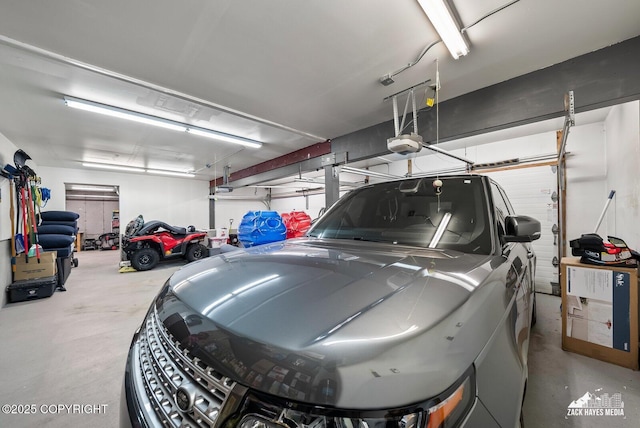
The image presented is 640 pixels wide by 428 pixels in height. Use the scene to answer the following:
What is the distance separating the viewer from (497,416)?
68cm

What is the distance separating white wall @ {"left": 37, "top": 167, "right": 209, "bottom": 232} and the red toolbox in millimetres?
6229

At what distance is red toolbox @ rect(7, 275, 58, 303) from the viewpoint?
3.95 metres

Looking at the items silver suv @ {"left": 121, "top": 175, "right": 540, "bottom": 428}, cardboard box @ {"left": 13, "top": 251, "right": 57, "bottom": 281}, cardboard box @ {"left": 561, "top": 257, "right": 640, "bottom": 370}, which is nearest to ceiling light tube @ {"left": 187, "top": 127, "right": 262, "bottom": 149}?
cardboard box @ {"left": 13, "top": 251, "right": 57, "bottom": 281}

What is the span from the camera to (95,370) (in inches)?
86.1

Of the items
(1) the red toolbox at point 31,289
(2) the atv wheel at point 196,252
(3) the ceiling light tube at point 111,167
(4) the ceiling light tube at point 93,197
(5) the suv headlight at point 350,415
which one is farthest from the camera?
(4) the ceiling light tube at point 93,197

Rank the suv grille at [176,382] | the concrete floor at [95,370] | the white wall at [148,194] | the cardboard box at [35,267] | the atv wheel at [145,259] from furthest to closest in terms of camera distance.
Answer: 1. the white wall at [148,194]
2. the atv wheel at [145,259]
3. the cardboard box at [35,267]
4. the concrete floor at [95,370]
5. the suv grille at [176,382]

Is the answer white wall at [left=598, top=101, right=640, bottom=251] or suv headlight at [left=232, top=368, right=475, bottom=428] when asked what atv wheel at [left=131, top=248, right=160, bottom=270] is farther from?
white wall at [left=598, top=101, right=640, bottom=251]

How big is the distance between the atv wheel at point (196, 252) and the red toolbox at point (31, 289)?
3196 millimetres

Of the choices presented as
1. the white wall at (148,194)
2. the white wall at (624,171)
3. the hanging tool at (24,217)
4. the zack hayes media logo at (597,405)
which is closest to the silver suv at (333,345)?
the zack hayes media logo at (597,405)

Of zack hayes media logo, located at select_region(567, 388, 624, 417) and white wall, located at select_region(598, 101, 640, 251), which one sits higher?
white wall, located at select_region(598, 101, 640, 251)

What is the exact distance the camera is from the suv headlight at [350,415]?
0.49 metres

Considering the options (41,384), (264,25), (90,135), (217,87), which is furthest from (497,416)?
(90,135)

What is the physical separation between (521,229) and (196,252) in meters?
8.04

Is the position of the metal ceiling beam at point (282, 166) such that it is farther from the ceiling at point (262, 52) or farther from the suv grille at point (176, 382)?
the suv grille at point (176, 382)
